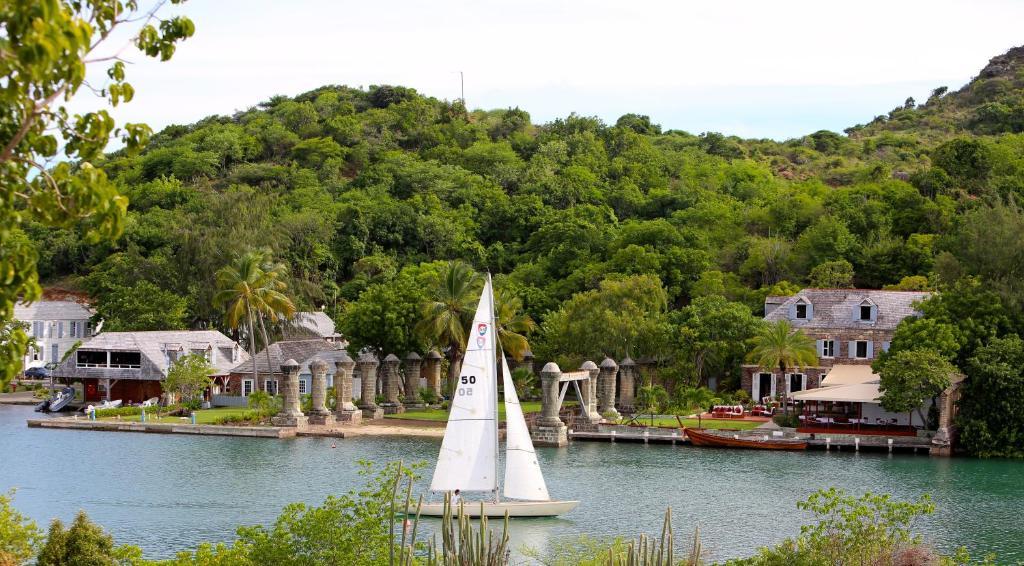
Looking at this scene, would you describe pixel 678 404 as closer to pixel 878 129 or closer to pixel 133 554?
pixel 133 554

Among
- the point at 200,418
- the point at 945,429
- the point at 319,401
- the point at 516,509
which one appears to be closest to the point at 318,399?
the point at 319,401

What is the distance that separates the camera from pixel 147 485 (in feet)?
156

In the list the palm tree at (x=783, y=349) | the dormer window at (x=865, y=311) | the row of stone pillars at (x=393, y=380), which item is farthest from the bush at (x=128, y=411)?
the dormer window at (x=865, y=311)

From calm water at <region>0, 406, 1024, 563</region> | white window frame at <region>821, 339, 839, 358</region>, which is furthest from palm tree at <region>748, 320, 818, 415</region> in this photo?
calm water at <region>0, 406, 1024, 563</region>

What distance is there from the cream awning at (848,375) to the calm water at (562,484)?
7642 millimetres

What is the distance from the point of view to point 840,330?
68688mm

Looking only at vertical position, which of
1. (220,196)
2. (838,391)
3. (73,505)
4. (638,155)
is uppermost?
(638,155)

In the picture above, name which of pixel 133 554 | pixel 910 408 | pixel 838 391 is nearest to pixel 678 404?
pixel 838 391

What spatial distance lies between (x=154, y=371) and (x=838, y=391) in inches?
1489

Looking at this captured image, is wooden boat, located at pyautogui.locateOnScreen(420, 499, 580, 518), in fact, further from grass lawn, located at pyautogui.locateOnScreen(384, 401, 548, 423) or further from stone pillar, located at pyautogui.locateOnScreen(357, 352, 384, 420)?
stone pillar, located at pyautogui.locateOnScreen(357, 352, 384, 420)

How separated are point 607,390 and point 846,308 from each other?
14599 millimetres

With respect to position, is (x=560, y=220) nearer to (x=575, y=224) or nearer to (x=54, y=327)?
(x=575, y=224)

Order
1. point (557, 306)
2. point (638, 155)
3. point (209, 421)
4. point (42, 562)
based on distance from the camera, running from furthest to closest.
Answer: point (638, 155) < point (557, 306) < point (209, 421) < point (42, 562)

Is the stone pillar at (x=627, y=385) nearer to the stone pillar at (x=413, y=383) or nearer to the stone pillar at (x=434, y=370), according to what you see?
the stone pillar at (x=434, y=370)
